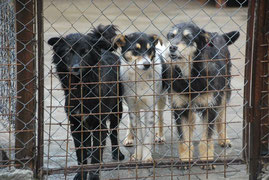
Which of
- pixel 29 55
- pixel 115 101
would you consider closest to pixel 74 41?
pixel 29 55

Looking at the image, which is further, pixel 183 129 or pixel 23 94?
pixel 183 129

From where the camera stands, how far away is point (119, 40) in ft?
15.1

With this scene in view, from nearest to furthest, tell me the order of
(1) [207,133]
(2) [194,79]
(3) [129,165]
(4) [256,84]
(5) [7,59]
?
(4) [256,84]
(3) [129,165]
(5) [7,59]
(2) [194,79]
(1) [207,133]

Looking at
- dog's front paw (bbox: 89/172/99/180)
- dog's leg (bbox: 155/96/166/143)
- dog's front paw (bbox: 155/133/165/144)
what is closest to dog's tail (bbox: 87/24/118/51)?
dog's leg (bbox: 155/96/166/143)

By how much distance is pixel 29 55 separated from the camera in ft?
11.5

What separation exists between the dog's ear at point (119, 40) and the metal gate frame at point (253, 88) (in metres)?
1.20

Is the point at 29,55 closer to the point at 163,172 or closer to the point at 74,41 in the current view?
the point at 74,41

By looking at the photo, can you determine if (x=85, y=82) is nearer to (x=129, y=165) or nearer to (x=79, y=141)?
(x=79, y=141)

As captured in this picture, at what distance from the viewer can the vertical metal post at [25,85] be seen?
345cm

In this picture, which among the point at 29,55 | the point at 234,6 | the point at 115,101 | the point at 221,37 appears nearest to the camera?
the point at 29,55

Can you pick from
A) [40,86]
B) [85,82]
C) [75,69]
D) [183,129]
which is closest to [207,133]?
[183,129]

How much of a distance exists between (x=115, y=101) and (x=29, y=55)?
1332mm

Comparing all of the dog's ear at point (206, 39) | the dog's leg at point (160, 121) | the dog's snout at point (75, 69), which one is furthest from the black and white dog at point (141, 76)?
the dog's snout at point (75, 69)

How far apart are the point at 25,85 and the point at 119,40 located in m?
1.34
